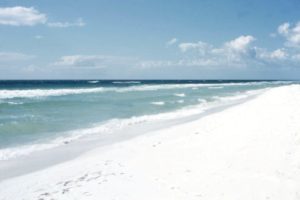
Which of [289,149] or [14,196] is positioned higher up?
[289,149]

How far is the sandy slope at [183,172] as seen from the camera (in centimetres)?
598

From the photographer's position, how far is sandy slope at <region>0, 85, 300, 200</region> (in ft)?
19.6

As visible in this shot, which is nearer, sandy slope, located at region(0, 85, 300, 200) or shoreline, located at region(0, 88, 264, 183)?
sandy slope, located at region(0, 85, 300, 200)

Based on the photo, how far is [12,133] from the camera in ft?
44.5

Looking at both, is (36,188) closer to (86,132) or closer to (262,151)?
(262,151)

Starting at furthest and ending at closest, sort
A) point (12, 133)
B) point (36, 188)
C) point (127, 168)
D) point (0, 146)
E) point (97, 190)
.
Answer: point (12, 133) → point (0, 146) → point (127, 168) → point (36, 188) → point (97, 190)

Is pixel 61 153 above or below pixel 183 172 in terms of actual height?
below

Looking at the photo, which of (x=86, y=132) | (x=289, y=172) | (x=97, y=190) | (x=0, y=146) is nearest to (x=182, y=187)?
(x=97, y=190)

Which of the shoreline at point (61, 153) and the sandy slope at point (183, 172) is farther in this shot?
the shoreline at point (61, 153)

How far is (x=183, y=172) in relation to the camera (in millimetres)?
7074

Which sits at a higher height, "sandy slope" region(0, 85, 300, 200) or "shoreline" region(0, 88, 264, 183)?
"sandy slope" region(0, 85, 300, 200)

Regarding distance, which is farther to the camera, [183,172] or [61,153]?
[61,153]

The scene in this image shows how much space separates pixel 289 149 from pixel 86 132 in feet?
27.6

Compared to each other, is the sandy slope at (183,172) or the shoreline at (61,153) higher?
the sandy slope at (183,172)
